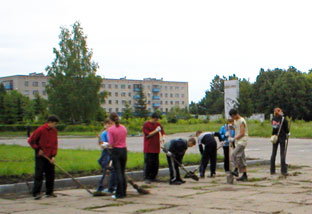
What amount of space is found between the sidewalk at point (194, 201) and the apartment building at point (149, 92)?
13828 centimetres

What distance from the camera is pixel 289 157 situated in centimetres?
1995

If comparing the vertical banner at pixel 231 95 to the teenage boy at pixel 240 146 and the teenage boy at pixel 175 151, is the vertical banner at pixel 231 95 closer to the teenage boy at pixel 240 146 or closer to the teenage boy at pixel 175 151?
the teenage boy at pixel 240 146

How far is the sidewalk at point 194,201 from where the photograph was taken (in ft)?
26.8

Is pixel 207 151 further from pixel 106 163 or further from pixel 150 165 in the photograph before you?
pixel 106 163

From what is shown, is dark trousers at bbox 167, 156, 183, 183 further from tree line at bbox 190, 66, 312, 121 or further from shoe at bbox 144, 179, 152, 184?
tree line at bbox 190, 66, 312, 121

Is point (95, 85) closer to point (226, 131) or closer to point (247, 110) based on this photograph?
point (247, 110)

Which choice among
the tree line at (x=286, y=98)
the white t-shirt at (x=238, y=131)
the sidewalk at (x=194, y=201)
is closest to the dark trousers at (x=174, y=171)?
the sidewalk at (x=194, y=201)

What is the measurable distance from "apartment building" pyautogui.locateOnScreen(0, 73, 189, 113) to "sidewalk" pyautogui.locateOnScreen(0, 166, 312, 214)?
4446 inches

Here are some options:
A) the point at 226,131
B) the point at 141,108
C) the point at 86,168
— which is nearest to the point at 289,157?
the point at 226,131

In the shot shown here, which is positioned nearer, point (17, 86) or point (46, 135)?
point (46, 135)

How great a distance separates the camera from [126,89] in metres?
160

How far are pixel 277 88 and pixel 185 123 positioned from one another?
25.4 metres

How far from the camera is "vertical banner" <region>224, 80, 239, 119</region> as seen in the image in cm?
1836

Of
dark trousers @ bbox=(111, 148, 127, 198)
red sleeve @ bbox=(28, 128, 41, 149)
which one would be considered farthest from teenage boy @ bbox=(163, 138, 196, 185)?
red sleeve @ bbox=(28, 128, 41, 149)
